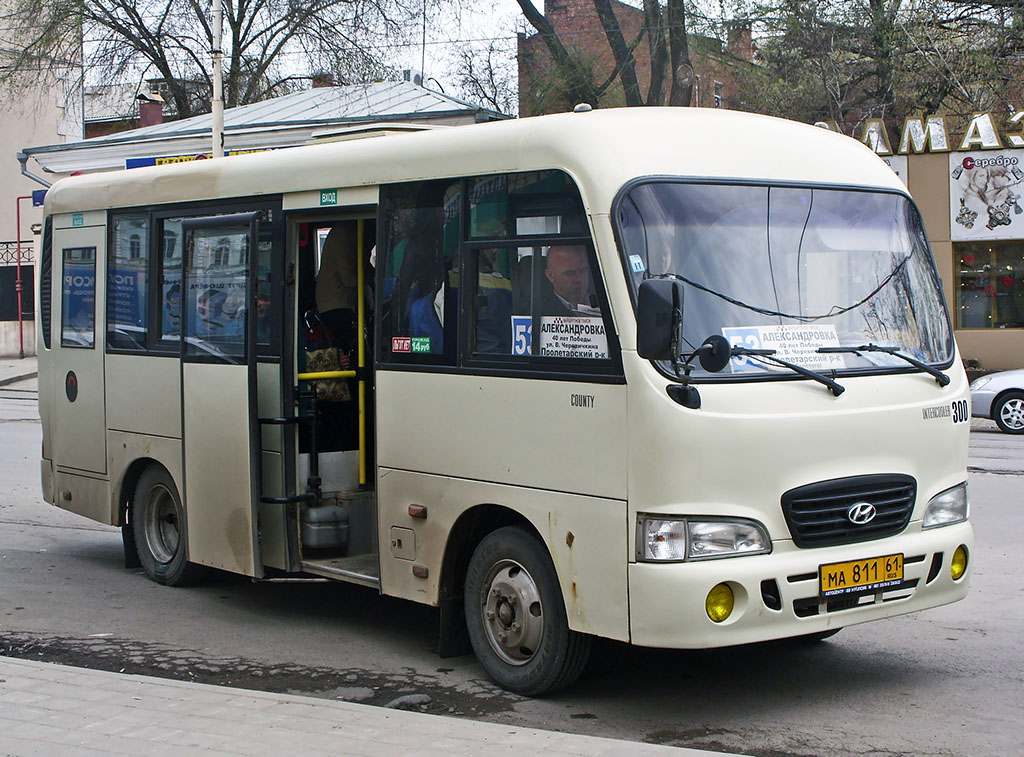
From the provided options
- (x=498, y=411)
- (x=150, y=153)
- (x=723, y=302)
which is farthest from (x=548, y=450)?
(x=150, y=153)

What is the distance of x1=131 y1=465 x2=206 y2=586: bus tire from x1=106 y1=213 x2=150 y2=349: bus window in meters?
0.93

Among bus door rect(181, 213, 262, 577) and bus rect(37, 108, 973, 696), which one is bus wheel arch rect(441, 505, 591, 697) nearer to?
bus rect(37, 108, 973, 696)

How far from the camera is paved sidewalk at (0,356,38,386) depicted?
3000 centimetres

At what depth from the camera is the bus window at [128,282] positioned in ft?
28.9

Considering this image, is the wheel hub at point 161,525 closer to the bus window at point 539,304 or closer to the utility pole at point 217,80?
the bus window at point 539,304

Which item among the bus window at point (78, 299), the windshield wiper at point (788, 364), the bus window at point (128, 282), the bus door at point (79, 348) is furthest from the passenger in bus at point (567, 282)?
the bus window at point (78, 299)

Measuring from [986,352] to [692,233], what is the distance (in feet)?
78.9

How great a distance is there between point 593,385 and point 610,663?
1.77 m

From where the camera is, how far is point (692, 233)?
5652 millimetres

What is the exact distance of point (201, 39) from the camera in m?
35.1

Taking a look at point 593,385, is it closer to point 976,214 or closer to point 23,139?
point 976,214

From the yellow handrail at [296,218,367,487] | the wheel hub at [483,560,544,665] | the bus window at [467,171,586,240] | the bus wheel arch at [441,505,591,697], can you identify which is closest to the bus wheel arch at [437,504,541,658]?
the bus wheel arch at [441,505,591,697]

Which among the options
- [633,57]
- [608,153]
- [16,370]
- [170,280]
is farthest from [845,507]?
[16,370]

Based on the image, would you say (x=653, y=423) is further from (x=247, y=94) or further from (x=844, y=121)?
(x=247, y=94)
